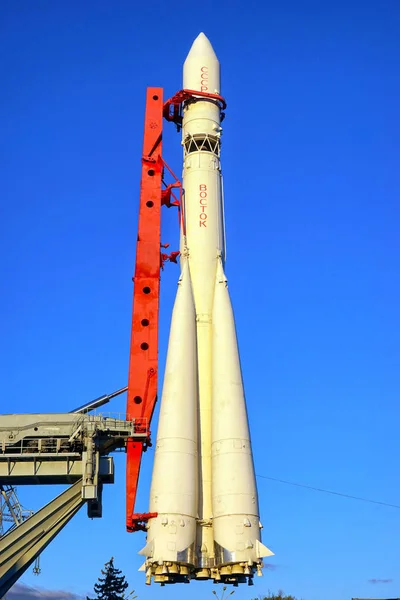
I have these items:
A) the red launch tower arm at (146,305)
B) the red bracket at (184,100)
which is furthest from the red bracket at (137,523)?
the red bracket at (184,100)

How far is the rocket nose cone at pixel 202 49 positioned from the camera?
4722 centimetres

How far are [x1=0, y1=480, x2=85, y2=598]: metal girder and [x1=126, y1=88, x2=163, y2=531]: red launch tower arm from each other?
2.77m

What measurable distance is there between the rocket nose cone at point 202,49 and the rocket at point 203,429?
16.7 ft

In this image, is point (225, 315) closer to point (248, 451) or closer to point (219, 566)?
point (248, 451)

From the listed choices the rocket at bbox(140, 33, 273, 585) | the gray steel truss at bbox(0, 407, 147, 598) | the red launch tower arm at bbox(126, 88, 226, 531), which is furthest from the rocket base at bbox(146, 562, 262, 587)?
the gray steel truss at bbox(0, 407, 147, 598)

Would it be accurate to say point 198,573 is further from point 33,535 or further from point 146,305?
point 146,305

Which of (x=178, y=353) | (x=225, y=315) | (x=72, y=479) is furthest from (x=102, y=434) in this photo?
(x=225, y=315)

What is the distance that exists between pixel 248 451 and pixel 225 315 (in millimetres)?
6764

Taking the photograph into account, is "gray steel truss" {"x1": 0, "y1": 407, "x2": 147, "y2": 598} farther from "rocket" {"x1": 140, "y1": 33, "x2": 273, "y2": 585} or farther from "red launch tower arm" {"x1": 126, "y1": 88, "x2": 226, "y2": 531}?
"rocket" {"x1": 140, "y1": 33, "x2": 273, "y2": 585}

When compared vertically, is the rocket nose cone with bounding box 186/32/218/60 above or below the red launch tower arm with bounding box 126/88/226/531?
above

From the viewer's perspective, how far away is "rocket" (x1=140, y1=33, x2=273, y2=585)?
34.8 meters

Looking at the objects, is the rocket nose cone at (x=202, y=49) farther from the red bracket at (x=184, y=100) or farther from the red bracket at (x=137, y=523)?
the red bracket at (x=137, y=523)

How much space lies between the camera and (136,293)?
143 feet

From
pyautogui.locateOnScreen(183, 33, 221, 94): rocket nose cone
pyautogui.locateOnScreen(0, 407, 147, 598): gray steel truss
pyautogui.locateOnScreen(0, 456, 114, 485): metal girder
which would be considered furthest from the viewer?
pyautogui.locateOnScreen(183, 33, 221, 94): rocket nose cone
